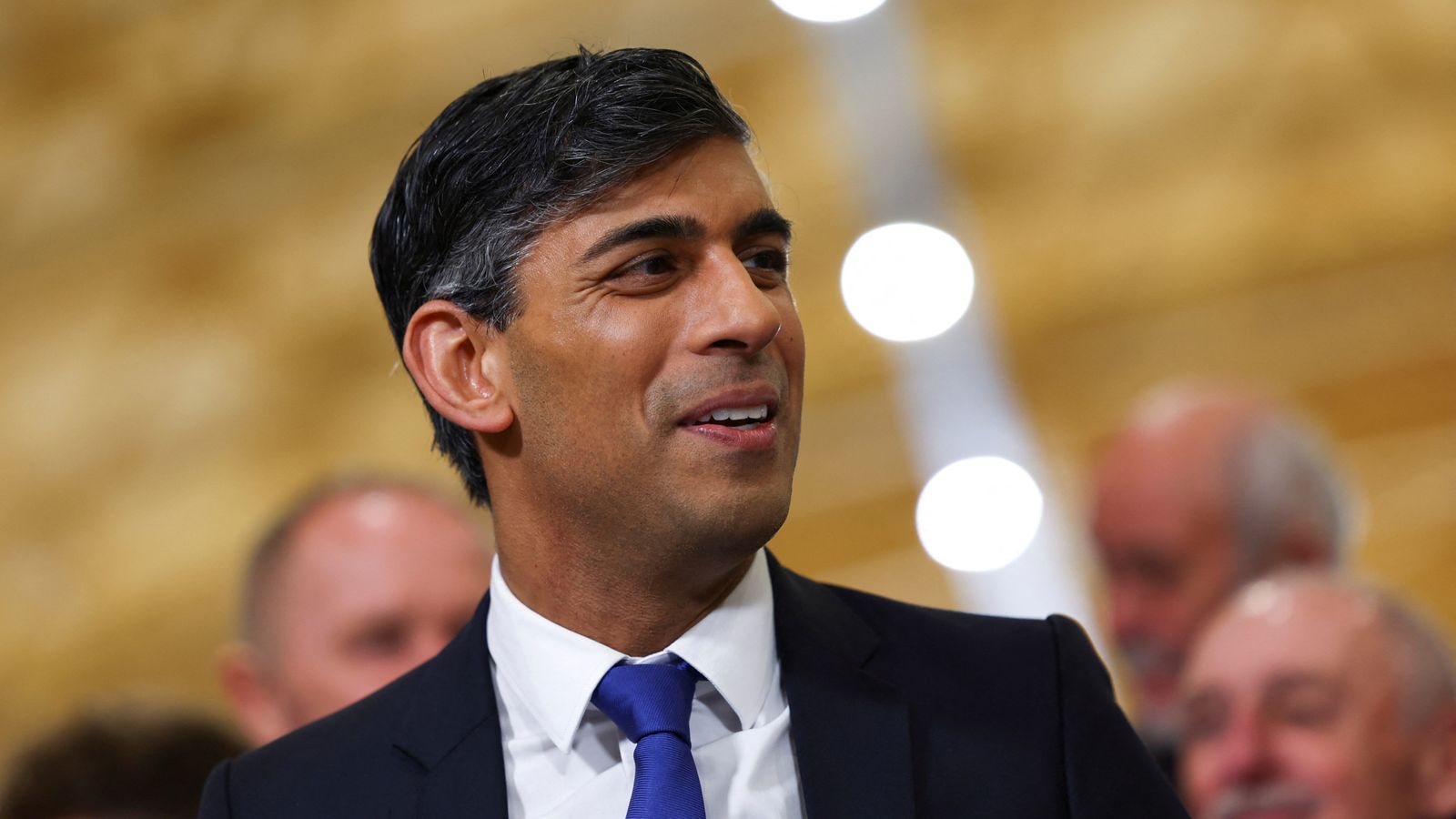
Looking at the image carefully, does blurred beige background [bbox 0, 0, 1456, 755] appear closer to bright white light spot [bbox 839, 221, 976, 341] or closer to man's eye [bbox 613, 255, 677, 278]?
bright white light spot [bbox 839, 221, 976, 341]

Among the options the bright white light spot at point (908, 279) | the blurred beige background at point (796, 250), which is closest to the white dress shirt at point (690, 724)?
the blurred beige background at point (796, 250)

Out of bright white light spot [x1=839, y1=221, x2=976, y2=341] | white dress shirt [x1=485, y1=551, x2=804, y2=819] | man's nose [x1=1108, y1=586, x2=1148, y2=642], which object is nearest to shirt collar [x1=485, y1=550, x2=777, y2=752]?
white dress shirt [x1=485, y1=551, x2=804, y2=819]

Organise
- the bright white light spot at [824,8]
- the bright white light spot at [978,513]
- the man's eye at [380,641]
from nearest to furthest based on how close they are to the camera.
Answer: the man's eye at [380,641] → the bright white light spot at [978,513] → the bright white light spot at [824,8]

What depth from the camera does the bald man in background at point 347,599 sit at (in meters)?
2.53

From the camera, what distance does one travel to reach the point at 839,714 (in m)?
1.60

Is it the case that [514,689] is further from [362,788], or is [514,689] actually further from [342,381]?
[342,381]

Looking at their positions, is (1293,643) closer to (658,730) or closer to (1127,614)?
(1127,614)

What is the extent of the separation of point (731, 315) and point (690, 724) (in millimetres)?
382

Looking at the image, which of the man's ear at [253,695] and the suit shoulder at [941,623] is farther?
the man's ear at [253,695]

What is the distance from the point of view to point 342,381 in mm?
6004

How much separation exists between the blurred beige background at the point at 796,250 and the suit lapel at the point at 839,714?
3.89 m

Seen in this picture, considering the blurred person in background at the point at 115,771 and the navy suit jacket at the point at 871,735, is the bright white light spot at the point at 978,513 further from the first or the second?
the navy suit jacket at the point at 871,735

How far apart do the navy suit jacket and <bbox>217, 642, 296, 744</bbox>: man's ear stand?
2.93ft

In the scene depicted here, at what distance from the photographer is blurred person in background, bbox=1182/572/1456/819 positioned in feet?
7.84
